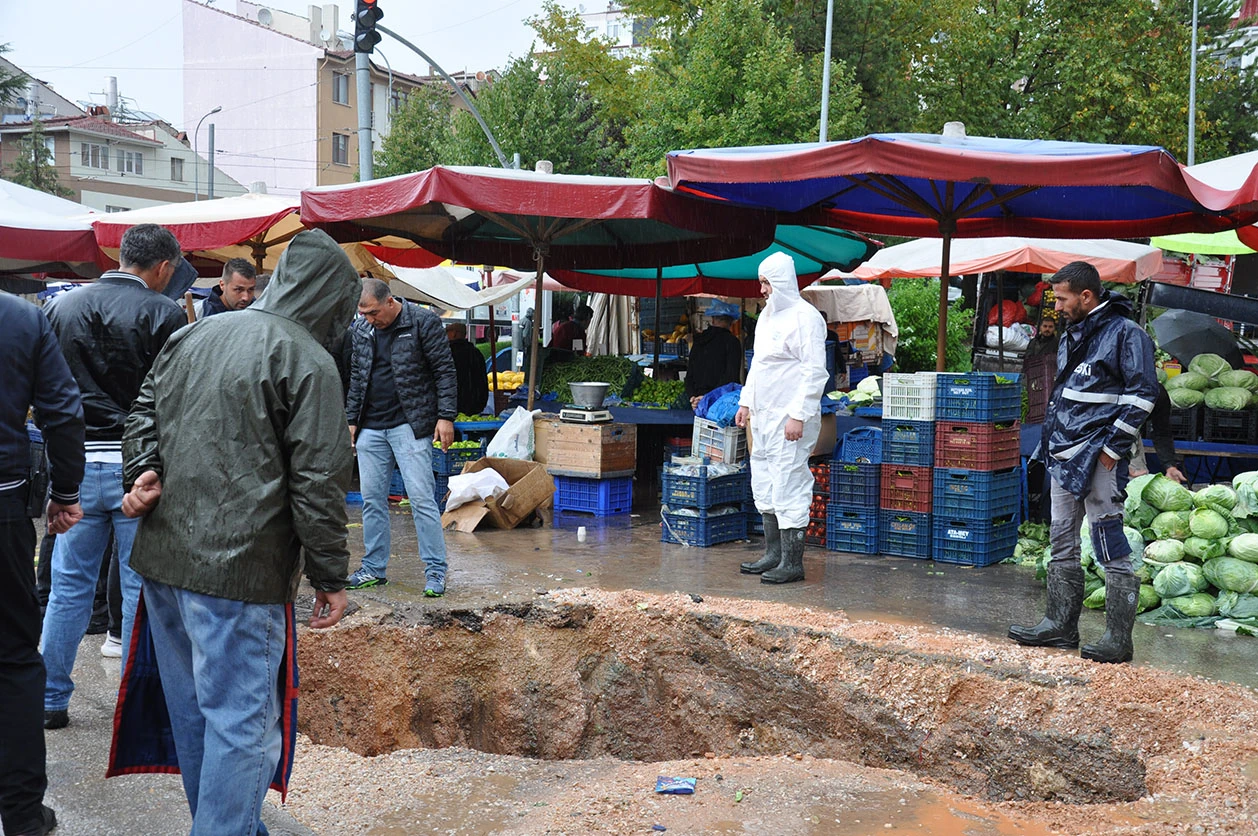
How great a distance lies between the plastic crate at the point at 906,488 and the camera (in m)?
7.96

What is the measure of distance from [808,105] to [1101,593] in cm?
1827

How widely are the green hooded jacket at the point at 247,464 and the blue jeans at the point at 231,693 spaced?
0.22 ft

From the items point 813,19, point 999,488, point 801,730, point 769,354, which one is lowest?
point 801,730

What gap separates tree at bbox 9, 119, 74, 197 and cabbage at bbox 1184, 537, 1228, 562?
4733 centimetres

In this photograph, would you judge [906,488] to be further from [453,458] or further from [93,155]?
[93,155]

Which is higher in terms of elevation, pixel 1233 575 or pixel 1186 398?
pixel 1186 398

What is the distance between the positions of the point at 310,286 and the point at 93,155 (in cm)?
5594

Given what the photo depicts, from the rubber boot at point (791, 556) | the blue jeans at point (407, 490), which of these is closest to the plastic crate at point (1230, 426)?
the rubber boot at point (791, 556)

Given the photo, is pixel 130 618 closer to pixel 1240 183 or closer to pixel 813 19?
pixel 1240 183

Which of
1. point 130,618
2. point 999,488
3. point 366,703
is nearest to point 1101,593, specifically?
point 999,488

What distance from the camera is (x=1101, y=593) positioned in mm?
6457

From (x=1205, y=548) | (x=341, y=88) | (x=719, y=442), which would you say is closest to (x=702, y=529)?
(x=719, y=442)

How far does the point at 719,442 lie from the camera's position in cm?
898

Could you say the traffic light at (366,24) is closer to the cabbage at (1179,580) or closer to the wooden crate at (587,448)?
the wooden crate at (587,448)
